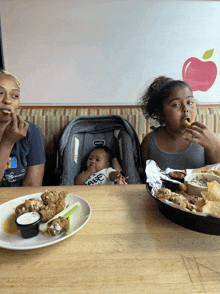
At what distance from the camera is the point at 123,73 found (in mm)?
2168

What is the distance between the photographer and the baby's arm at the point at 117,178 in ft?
4.82

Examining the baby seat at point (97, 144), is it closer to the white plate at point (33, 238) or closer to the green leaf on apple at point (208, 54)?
the white plate at point (33, 238)

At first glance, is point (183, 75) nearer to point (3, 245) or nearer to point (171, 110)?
point (171, 110)

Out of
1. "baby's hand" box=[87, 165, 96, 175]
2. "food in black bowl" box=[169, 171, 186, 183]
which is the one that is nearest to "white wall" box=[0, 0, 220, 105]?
"baby's hand" box=[87, 165, 96, 175]

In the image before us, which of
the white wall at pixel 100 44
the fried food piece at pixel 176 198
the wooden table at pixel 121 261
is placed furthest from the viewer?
the white wall at pixel 100 44

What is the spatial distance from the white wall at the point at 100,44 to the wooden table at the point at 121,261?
1.75m

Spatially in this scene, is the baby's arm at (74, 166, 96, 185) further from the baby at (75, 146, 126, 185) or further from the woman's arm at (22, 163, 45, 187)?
the woman's arm at (22, 163, 45, 187)

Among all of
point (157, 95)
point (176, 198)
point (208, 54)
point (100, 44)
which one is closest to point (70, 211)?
point (176, 198)

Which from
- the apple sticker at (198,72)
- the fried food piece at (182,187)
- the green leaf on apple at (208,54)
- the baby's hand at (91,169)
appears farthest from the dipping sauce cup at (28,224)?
the green leaf on apple at (208,54)

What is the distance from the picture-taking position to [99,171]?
1.64 meters

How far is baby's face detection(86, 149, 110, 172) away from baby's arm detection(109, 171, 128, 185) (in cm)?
12

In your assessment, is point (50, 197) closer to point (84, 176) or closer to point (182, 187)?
point (182, 187)

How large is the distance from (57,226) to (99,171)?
3.37 feet

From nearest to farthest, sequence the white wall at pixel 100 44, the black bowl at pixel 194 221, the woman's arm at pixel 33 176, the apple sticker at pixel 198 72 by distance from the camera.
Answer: the black bowl at pixel 194 221
the woman's arm at pixel 33 176
the white wall at pixel 100 44
the apple sticker at pixel 198 72
